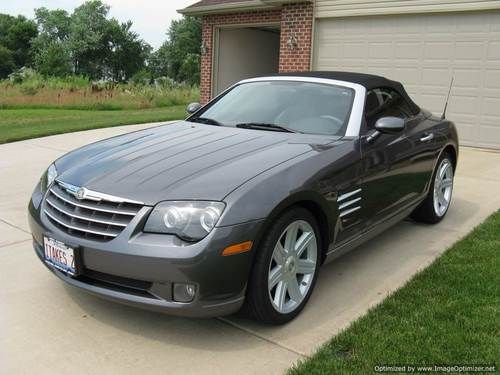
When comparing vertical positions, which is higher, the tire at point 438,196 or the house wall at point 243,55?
the house wall at point 243,55

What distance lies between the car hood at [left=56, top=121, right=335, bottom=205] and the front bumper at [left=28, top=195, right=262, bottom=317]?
0.75ft

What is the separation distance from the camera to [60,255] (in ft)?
10.6

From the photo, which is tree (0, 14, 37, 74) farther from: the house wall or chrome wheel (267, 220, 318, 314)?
chrome wheel (267, 220, 318, 314)

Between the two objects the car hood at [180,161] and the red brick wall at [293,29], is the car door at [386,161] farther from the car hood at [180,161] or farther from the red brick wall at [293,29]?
the red brick wall at [293,29]

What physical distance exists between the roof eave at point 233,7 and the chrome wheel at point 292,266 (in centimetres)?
970

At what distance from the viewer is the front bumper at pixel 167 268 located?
9.39 ft

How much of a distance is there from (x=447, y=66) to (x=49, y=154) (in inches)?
280

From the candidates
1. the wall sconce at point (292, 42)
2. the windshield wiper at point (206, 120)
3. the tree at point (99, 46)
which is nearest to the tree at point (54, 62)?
the tree at point (99, 46)

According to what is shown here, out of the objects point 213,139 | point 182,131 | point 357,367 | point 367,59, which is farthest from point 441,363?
point 367,59

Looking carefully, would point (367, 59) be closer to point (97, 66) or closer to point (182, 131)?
point (182, 131)

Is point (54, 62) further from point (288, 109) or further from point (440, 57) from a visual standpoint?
point (288, 109)

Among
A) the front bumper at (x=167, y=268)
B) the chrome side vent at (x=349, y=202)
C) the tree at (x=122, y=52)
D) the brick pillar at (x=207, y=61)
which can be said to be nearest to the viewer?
the front bumper at (x=167, y=268)

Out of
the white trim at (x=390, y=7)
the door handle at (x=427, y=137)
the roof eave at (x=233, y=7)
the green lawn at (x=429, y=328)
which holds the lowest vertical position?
the green lawn at (x=429, y=328)

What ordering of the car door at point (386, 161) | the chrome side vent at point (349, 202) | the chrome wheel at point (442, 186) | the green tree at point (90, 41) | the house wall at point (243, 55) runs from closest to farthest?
the chrome side vent at point (349, 202), the car door at point (386, 161), the chrome wheel at point (442, 186), the house wall at point (243, 55), the green tree at point (90, 41)
